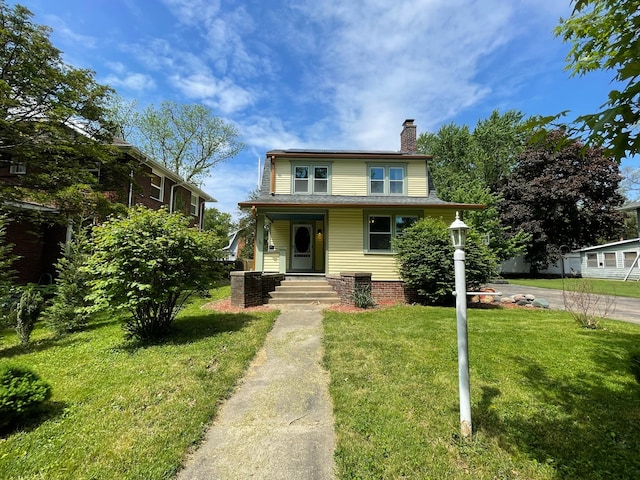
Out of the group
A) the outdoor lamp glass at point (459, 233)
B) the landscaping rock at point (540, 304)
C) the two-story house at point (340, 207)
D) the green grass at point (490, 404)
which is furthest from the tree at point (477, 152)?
the outdoor lamp glass at point (459, 233)

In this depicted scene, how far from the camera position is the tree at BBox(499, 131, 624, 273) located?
2311 cm

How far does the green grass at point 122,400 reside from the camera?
2.47 m

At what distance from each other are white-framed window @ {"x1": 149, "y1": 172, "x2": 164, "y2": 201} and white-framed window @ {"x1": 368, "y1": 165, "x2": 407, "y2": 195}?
11.4 m

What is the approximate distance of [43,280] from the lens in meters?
11.7

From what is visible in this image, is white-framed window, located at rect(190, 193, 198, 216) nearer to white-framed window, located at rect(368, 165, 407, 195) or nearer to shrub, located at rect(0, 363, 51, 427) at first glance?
white-framed window, located at rect(368, 165, 407, 195)

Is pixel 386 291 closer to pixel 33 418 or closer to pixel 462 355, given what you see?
pixel 462 355

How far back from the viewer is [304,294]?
384 inches

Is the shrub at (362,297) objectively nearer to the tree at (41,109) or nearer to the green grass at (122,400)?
the green grass at (122,400)

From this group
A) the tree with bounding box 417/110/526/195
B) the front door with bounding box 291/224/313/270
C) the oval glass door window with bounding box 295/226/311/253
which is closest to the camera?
the front door with bounding box 291/224/313/270

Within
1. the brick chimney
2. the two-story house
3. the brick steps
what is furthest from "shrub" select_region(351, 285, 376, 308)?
the brick chimney

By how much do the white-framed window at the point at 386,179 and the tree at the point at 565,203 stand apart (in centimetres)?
1672

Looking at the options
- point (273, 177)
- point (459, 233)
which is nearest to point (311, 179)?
point (273, 177)

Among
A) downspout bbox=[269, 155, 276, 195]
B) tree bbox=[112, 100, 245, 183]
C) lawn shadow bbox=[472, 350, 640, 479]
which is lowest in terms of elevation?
lawn shadow bbox=[472, 350, 640, 479]

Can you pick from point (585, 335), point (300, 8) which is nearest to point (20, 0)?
point (300, 8)
